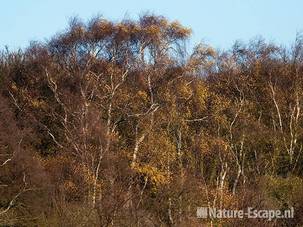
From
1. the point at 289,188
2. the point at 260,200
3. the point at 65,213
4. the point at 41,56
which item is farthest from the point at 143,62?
the point at 65,213

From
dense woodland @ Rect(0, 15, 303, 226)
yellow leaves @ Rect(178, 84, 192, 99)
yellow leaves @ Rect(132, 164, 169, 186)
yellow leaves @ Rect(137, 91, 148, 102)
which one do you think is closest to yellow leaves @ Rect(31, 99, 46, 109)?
dense woodland @ Rect(0, 15, 303, 226)

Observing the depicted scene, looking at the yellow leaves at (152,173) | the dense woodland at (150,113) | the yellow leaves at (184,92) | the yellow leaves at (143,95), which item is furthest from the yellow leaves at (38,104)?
the yellow leaves at (184,92)

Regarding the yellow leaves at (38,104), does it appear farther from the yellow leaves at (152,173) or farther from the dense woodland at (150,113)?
the yellow leaves at (152,173)

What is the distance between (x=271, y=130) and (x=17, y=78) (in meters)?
17.6

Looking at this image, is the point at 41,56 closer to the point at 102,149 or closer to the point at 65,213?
the point at 102,149

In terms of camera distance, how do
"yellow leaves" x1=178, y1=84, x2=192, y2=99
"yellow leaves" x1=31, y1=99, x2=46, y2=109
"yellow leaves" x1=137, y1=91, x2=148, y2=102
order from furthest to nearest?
"yellow leaves" x1=178, y1=84, x2=192, y2=99 < "yellow leaves" x1=31, y1=99, x2=46, y2=109 < "yellow leaves" x1=137, y1=91, x2=148, y2=102

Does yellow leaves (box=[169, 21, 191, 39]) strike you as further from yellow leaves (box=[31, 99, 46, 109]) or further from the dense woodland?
yellow leaves (box=[31, 99, 46, 109])

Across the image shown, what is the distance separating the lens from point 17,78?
1596 inches

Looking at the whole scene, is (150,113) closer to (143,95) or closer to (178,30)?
(143,95)

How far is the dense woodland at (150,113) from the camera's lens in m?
32.2

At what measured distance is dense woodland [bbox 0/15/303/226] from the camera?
32219 millimetres

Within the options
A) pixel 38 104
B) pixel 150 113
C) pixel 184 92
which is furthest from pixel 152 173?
pixel 38 104

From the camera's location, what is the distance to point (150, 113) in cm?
3675

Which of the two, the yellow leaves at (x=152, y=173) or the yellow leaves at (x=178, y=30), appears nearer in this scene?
the yellow leaves at (x=152, y=173)
